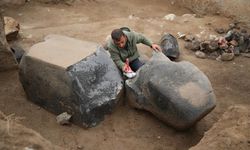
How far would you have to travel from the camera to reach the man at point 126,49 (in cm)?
556

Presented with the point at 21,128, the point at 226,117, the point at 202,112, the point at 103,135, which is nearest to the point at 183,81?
the point at 202,112

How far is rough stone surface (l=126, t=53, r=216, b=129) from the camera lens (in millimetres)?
4891

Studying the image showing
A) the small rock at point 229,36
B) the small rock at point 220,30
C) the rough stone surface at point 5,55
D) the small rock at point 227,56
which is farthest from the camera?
the small rock at point 220,30

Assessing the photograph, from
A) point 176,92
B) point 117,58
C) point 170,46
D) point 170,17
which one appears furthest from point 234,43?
point 176,92

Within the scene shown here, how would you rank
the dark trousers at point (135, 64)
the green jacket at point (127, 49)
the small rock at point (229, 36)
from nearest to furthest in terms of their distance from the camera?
the green jacket at point (127, 49) < the dark trousers at point (135, 64) < the small rock at point (229, 36)

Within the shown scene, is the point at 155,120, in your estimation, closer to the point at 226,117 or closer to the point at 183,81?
the point at 183,81

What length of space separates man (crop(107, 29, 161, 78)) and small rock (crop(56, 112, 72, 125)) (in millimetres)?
886

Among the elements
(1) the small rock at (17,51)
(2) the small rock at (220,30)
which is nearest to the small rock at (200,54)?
(2) the small rock at (220,30)

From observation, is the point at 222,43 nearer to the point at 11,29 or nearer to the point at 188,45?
the point at 188,45

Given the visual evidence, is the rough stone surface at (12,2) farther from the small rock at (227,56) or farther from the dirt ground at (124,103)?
the small rock at (227,56)

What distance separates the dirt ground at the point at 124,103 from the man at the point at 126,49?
0.52m

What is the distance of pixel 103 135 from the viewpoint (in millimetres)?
5234

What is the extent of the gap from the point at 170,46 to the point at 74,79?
2.17 m

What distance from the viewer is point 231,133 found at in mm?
3996
